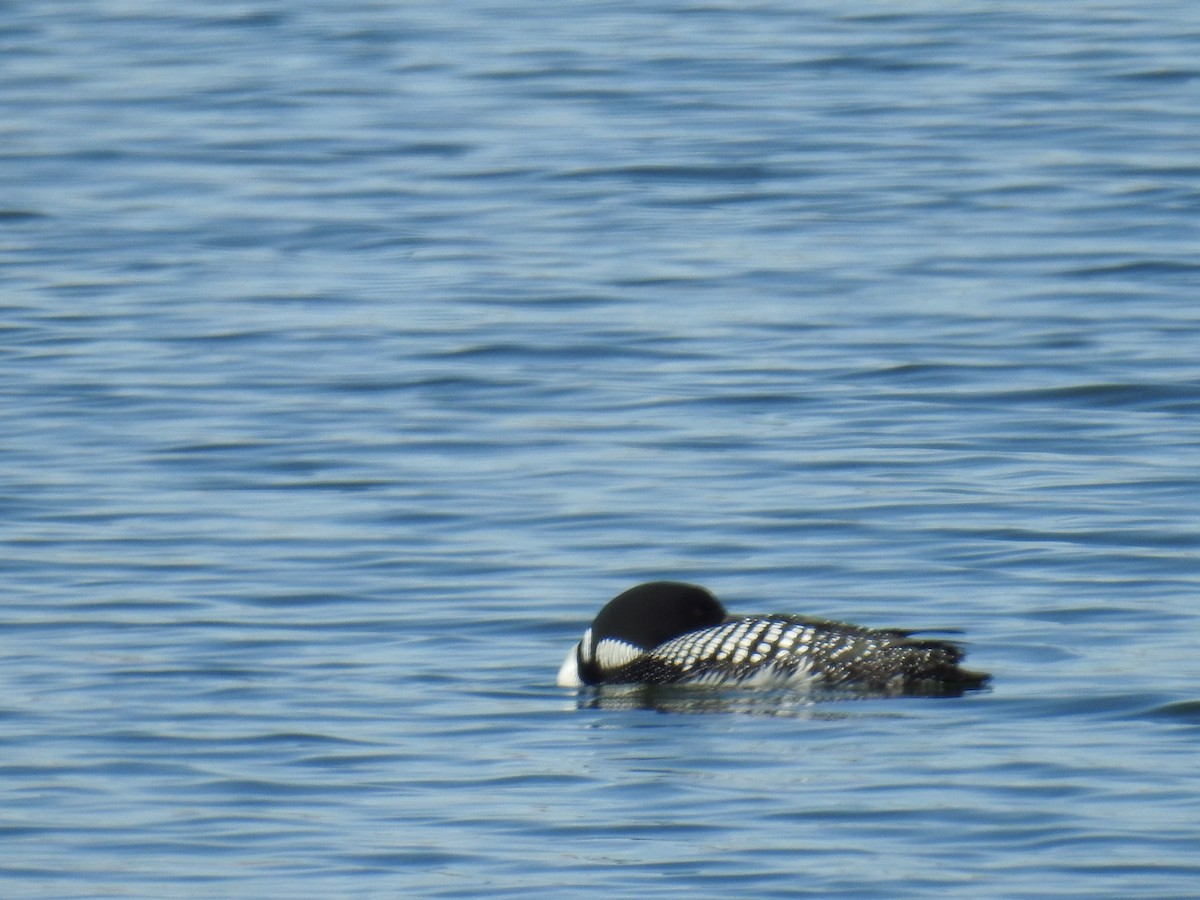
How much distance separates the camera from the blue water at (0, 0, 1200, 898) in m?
6.57

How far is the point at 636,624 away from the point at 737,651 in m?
0.35

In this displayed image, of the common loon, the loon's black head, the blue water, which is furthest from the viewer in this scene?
the loon's black head

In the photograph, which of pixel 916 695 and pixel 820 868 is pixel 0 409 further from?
pixel 820 868

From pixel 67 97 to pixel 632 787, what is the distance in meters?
13.9

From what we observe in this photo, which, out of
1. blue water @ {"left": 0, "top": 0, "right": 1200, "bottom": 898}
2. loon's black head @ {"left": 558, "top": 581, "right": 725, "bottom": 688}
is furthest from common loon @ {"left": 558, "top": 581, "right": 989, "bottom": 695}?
blue water @ {"left": 0, "top": 0, "right": 1200, "bottom": 898}

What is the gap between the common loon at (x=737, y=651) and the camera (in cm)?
760

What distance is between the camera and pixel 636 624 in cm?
810

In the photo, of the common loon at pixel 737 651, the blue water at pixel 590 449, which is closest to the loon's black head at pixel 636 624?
the common loon at pixel 737 651

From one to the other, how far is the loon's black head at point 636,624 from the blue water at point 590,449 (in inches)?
5.4

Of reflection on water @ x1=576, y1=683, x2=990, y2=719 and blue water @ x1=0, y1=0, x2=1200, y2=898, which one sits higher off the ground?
blue water @ x1=0, y1=0, x2=1200, y2=898

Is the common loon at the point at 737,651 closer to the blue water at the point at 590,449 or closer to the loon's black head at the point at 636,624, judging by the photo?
the loon's black head at the point at 636,624

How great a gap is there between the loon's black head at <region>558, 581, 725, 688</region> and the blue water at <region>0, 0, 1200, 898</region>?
0.14 m

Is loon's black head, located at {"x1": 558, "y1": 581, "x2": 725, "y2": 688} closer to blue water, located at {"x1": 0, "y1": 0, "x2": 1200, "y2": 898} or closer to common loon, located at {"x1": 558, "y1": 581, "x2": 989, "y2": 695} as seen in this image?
common loon, located at {"x1": 558, "y1": 581, "x2": 989, "y2": 695}

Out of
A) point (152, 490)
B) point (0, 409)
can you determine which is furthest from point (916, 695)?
point (0, 409)
